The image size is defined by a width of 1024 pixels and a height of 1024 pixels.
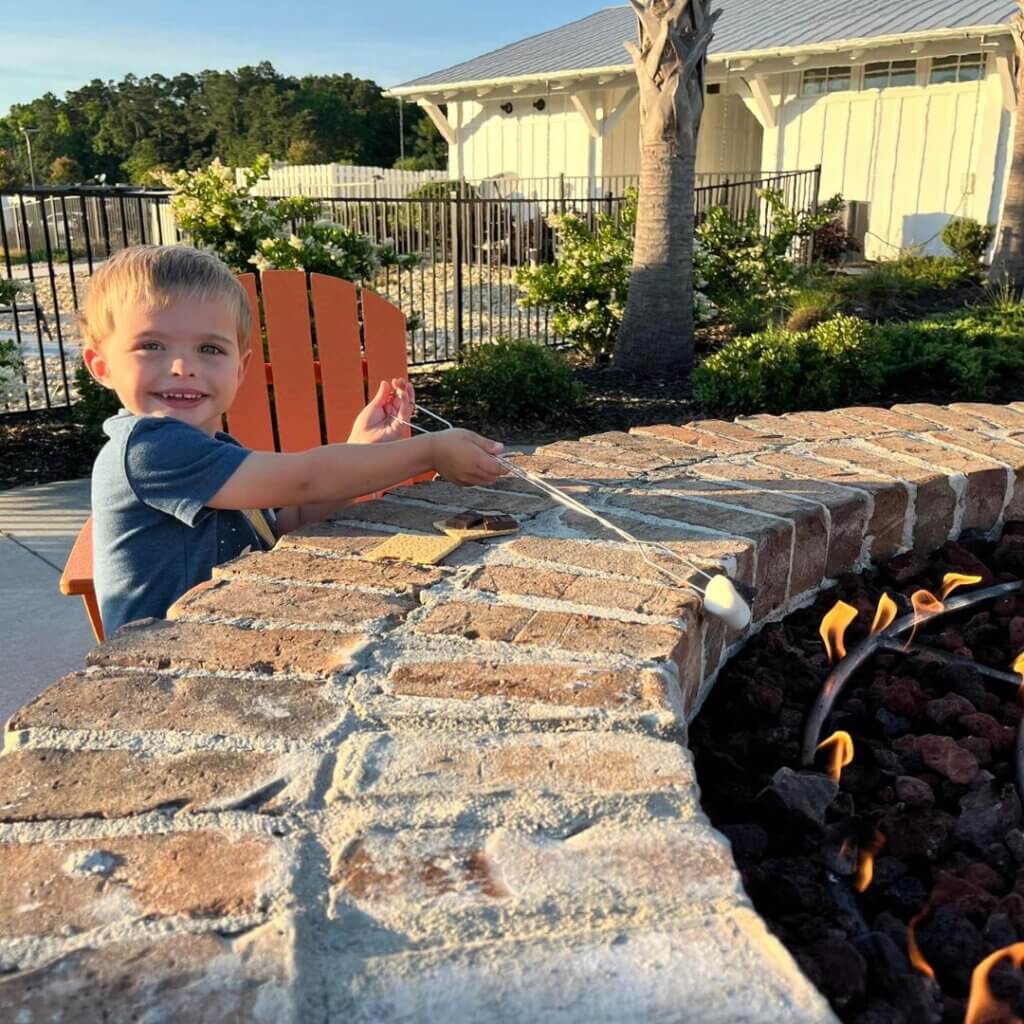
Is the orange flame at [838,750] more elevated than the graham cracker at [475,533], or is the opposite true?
the graham cracker at [475,533]

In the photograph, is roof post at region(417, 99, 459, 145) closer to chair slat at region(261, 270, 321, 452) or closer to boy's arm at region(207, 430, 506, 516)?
chair slat at region(261, 270, 321, 452)

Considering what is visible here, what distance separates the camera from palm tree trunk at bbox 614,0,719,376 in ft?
22.9

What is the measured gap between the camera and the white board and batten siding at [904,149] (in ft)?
44.2

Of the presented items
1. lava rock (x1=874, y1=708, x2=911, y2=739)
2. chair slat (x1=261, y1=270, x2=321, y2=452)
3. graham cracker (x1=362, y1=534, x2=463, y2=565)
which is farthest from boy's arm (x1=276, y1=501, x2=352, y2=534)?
chair slat (x1=261, y1=270, x2=321, y2=452)

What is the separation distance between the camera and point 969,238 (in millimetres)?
13234

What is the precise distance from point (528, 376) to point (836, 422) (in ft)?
11.0

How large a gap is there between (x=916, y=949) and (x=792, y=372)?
5210 mm

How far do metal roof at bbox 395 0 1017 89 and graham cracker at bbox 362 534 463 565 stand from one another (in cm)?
1171

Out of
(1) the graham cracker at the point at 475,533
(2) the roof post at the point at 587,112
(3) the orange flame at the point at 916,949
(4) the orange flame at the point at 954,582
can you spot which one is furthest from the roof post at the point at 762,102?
(3) the orange flame at the point at 916,949

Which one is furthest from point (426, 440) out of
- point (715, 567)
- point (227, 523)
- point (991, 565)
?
point (991, 565)

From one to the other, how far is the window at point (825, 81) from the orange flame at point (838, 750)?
15578 millimetres

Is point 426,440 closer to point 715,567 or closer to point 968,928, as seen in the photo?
point 715,567

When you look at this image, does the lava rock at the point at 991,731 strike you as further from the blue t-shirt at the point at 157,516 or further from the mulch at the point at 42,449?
the mulch at the point at 42,449

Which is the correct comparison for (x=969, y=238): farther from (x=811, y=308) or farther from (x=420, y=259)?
(x=420, y=259)
